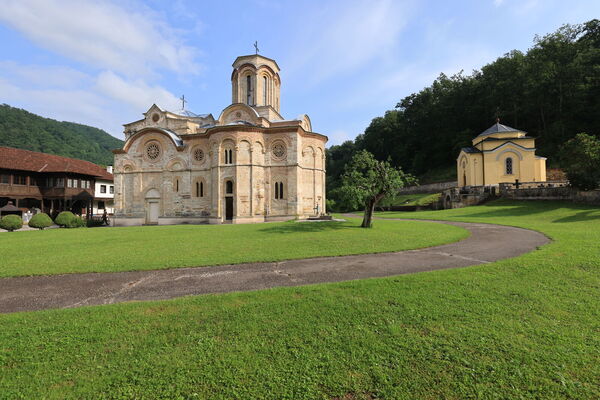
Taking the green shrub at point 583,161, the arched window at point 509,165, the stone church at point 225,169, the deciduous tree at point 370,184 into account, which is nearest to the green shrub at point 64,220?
the stone church at point 225,169

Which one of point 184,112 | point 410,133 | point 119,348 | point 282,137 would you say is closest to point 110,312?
point 119,348

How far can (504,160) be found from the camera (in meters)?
30.9

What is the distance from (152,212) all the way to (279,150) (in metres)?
14.6

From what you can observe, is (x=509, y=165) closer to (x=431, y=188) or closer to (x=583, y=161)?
(x=583, y=161)

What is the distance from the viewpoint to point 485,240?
1066cm

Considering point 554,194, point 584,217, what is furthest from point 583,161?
point 584,217

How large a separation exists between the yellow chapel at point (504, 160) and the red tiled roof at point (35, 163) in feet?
153

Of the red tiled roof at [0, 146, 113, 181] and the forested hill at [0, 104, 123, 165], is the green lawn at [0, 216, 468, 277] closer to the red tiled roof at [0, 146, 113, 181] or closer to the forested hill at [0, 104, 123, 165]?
the red tiled roof at [0, 146, 113, 181]

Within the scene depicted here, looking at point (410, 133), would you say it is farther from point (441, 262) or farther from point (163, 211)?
point (441, 262)

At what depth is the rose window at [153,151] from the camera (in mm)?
27469

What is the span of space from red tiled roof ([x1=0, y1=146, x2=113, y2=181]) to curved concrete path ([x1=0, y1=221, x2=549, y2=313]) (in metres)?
31.0

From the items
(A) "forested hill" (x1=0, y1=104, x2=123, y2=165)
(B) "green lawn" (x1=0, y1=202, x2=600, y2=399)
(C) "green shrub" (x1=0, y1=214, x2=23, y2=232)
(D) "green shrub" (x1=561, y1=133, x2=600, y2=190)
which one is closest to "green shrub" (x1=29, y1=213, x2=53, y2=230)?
(C) "green shrub" (x1=0, y1=214, x2=23, y2=232)

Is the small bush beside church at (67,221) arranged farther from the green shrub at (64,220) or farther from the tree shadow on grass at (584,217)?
the tree shadow on grass at (584,217)

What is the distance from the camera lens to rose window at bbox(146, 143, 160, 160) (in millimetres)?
27469
